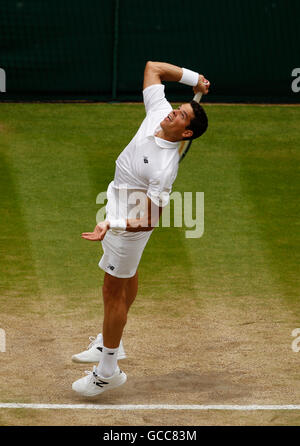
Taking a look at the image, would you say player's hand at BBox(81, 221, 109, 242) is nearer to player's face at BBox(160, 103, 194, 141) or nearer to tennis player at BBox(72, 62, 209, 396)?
tennis player at BBox(72, 62, 209, 396)

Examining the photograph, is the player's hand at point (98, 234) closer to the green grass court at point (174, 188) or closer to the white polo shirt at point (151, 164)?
A: the white polo shirt at point (151, 164)

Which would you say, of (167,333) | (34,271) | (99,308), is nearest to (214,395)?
(167,333)

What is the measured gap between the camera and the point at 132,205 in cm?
786

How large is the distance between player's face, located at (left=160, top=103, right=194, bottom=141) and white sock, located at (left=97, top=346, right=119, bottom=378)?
1.69m

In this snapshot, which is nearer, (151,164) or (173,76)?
(151,164)

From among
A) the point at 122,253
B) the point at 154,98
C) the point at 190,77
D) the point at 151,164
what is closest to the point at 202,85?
the point at 190,77

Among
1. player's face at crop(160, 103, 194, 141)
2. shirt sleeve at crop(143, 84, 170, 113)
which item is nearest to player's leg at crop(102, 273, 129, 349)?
player's face at crop(160, 103, 194, 141)

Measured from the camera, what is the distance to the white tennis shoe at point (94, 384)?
303 inches

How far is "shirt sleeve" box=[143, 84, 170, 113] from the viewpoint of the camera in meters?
8.16

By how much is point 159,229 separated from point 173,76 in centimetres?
414

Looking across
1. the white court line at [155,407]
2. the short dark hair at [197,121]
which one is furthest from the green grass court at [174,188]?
the short dark hair at [197,121]

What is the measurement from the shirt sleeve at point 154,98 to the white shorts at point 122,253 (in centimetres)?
103

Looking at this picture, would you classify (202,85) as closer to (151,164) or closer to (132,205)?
(151,164)

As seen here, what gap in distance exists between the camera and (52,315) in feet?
30.9
